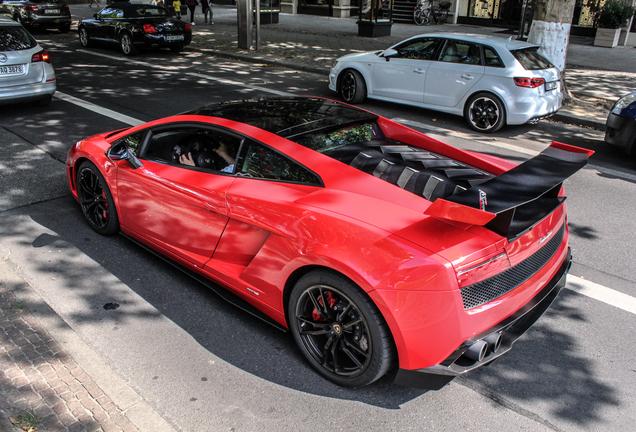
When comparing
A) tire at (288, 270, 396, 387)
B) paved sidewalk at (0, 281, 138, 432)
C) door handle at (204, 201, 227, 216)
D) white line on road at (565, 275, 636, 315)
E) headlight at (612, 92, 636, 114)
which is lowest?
paved sidewalk at (0, 281, 138, 432)

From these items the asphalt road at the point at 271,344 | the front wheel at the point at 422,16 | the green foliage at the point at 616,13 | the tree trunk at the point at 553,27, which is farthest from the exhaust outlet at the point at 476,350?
the front wheel at the point at 422,16

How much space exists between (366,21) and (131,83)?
38.1 ft

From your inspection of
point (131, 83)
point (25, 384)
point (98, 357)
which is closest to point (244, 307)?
point (98, 357)

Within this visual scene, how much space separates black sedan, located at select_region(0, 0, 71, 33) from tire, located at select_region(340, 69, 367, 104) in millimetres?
17460

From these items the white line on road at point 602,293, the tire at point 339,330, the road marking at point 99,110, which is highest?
the road marking at point 99,110

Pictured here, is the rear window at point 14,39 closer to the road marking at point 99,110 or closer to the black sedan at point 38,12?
the road marking at point 99,110

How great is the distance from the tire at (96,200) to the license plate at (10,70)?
512 cm

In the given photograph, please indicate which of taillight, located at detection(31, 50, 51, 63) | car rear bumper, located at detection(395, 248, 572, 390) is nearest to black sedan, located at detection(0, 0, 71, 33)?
taillight, located at detection(31, 50, 51, 63)

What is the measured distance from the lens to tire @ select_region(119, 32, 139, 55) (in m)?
16.2

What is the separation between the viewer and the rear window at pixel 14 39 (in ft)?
29.1

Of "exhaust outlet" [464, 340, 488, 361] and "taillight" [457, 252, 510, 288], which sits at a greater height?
"taillight" [457, 252, 510, 288]

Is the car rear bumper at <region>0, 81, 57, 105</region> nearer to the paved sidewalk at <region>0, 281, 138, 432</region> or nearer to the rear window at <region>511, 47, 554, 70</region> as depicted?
the paved sidewalk at <region>0, 281, 138, 432</region>

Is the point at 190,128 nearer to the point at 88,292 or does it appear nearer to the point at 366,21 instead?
the point at 88,292

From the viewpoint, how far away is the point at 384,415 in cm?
299
